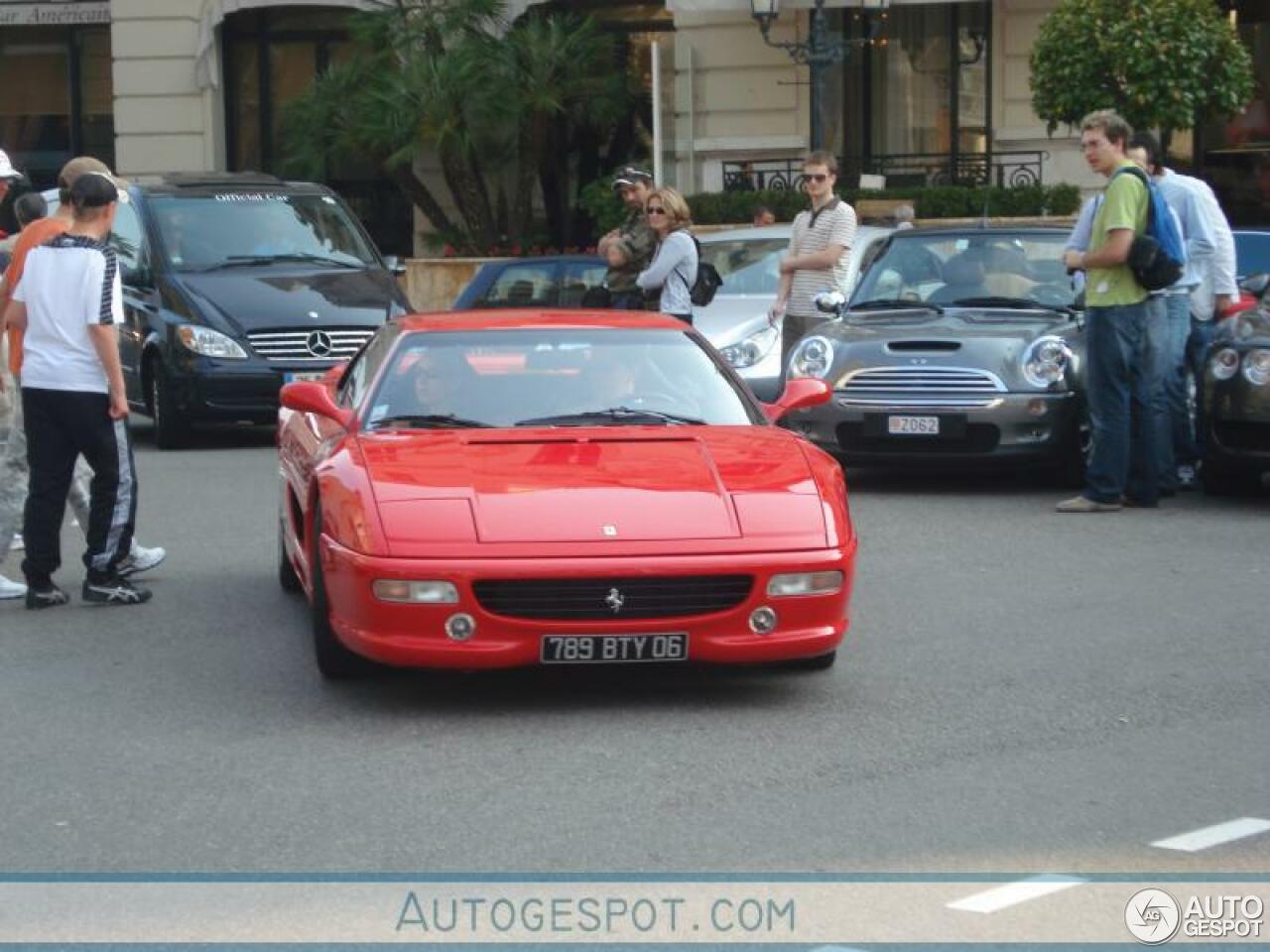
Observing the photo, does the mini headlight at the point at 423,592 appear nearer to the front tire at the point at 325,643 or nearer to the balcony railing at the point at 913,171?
the front tire at the point at 325,643

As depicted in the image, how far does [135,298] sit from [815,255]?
5.83m

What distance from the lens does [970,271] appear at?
45.8 feet

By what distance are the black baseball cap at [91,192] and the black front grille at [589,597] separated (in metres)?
3.13

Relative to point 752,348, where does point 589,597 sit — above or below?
below

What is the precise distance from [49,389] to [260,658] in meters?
1.70

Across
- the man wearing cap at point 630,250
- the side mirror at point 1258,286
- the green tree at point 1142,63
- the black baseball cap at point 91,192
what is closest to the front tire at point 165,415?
the man wearing cap at point 630,250

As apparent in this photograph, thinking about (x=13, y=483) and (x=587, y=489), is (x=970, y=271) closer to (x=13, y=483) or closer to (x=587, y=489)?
(x=13, y=483)

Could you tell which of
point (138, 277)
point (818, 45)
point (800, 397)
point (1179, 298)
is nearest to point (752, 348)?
point (1179, 298)

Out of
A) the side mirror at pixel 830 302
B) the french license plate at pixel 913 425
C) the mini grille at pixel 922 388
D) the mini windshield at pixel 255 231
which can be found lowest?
the french license plate at pixel 913 425

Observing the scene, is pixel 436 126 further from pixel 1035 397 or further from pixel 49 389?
pixel 49 389

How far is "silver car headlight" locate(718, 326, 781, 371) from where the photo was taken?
15523mm

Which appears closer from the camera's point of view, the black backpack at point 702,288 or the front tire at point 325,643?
the front tire at point 325,643

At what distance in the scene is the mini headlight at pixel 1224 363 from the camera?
1227 cm

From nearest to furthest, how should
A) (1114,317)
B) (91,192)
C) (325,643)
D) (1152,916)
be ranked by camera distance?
(1152,916)
(325,643)
(91,192)
(1114,317)
